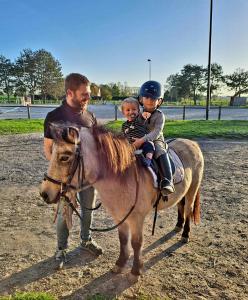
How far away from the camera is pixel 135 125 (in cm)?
321

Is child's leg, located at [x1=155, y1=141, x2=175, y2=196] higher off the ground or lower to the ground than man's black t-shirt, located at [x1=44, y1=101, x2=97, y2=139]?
lower

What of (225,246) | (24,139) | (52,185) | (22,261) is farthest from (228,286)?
(24,139)

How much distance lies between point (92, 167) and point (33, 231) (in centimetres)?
208

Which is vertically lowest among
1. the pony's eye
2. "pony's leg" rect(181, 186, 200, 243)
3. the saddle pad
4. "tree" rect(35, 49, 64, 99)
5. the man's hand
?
"pony's leg" rect(181, 186, 200, 243)

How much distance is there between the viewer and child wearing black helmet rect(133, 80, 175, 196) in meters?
3.12

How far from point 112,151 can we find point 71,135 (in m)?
0.45

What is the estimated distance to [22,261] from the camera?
11.5 feet

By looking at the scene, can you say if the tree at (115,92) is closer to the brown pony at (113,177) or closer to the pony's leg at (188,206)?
the pony's leg at (188,206)

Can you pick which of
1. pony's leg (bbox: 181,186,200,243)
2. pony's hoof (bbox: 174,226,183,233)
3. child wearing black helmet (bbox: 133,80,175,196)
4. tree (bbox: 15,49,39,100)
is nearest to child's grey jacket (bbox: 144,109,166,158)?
child wearing black helmet (bbox: 133,80,175,196)

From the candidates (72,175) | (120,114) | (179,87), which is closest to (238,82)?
(179,87)

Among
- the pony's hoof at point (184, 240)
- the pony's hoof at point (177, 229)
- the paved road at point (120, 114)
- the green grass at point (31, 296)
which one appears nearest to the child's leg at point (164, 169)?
the pony's hoof at point (184, 240)

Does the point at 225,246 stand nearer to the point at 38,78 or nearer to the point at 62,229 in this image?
the point at 62,229

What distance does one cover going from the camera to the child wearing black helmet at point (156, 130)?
3.12m

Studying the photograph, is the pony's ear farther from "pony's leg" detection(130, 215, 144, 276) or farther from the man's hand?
"pony's leg" detection(130, 215, 144, 276)
